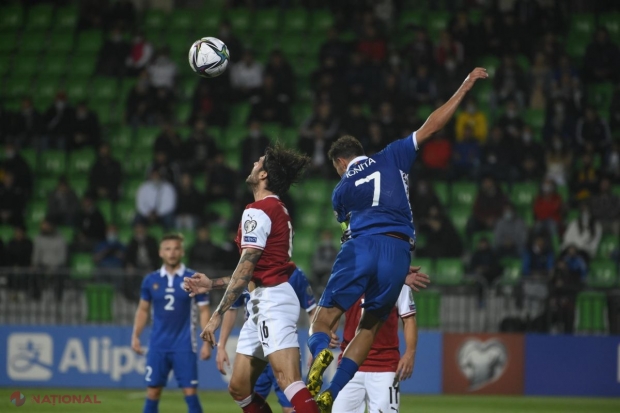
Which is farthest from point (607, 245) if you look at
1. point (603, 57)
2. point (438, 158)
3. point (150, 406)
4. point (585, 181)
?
point (150, 406)

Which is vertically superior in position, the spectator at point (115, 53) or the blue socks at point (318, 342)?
the spectator at point (115, 53)

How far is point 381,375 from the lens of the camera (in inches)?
313

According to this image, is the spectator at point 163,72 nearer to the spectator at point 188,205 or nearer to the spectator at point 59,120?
the spectator at point 59,120

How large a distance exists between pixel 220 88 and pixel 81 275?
5.56m

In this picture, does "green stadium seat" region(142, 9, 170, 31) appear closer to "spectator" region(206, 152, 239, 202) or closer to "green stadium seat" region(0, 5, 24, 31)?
"green stadium seat" region(0, 5, 24, 31)

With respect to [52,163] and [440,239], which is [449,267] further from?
[52,163]

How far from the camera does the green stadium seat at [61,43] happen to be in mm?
21859

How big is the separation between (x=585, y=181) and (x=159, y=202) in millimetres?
7392

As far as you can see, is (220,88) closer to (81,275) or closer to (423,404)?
(81,275)

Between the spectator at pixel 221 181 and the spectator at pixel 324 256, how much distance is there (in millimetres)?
2011

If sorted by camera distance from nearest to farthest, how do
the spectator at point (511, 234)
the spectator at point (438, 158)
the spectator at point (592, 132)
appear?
1. the spectator at point (511, 234)
2. the spectator at point (438, 158)
3. the spectator at point (592, 132)

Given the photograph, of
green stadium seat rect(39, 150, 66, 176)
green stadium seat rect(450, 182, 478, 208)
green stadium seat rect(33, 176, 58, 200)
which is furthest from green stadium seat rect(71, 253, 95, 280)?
green stadium seat rect(450, 182, 478, 208)

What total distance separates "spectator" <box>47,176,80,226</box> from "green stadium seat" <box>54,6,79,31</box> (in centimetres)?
556

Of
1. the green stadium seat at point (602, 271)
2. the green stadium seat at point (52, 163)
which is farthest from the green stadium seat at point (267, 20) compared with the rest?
the green stadium seat at point (602, 271)
